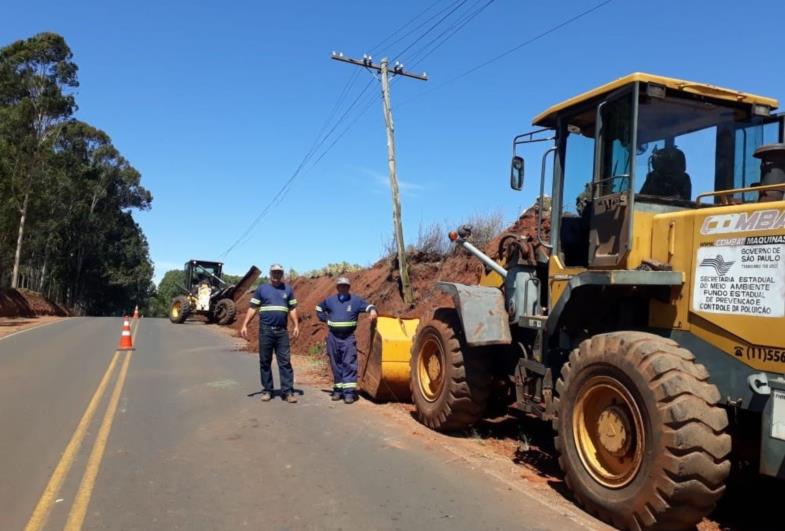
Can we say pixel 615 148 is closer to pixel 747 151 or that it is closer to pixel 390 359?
pixel 747 151

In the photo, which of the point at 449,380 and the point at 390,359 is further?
the point at 390,359

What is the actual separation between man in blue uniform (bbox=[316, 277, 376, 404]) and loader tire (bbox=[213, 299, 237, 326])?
21.3 meters

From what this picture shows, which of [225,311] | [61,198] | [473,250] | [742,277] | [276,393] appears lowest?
[276,393]

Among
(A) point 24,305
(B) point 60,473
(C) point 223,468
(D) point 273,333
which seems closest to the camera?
(B) point 60,473

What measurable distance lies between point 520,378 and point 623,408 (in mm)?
1799

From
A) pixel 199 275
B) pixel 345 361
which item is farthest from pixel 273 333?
pixel 199 275

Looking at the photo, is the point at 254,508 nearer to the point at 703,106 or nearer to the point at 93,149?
the point at 703,106

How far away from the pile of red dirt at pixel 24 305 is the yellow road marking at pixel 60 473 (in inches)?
1146

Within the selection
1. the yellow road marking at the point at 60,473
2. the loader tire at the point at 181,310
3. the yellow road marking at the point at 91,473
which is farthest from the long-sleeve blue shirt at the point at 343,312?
the loader tire at the point at 181,310

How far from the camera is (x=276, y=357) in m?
9.69

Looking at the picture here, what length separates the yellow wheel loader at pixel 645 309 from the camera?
4.18 meters

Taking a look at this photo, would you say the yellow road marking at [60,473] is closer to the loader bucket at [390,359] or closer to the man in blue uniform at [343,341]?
the man in blue uniform at [343,341]

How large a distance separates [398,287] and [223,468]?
12556mm

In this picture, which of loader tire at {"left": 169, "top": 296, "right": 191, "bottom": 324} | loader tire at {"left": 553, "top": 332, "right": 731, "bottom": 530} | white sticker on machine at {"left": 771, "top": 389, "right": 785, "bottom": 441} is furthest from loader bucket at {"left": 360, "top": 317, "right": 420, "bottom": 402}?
loader tire at {"left": 169, "top": 296, "right": 191, "bottom": 324}
